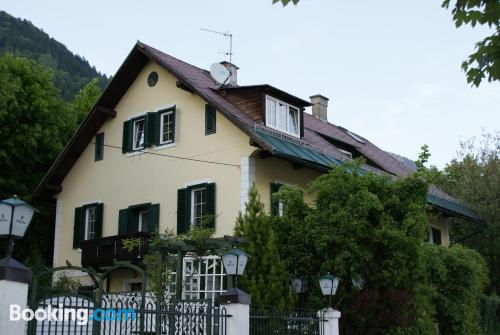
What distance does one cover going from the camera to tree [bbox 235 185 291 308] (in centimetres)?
1385

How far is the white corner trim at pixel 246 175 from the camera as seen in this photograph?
733 inches

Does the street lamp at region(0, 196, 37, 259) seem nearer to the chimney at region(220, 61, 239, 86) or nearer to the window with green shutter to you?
the window with green shutter

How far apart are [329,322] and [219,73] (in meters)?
9.86

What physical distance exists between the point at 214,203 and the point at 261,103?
3.17 m

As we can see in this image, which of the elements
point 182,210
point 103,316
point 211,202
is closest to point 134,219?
point 182,210

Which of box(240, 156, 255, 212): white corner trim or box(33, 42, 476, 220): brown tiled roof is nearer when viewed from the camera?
box(240, 156, 255, 212): white corner trim

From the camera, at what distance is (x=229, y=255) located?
11773 millimetres

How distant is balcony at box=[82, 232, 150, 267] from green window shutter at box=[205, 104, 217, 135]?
3410 mm

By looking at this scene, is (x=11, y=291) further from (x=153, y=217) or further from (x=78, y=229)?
(x=78, y=229)

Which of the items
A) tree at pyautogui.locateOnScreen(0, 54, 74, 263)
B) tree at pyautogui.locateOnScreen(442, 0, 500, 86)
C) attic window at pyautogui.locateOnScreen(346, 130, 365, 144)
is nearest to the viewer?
tree at pyautogui.locateOnScreen(442, 0, 500, 86)

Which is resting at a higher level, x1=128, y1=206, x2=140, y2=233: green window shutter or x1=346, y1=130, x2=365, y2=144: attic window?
x1=346, y1=130, x2=365, y2=144: attic window

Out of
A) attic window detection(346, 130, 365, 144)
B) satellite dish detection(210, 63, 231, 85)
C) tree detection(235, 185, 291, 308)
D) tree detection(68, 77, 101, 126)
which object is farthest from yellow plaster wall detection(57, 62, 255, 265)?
attic window detection(346, 130, 365, 144)

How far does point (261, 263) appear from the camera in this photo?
562 inches

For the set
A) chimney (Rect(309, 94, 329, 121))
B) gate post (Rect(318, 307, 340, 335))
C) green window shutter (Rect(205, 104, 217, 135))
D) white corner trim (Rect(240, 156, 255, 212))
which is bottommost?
gate post (Rect(318, 307, 340, 335))
